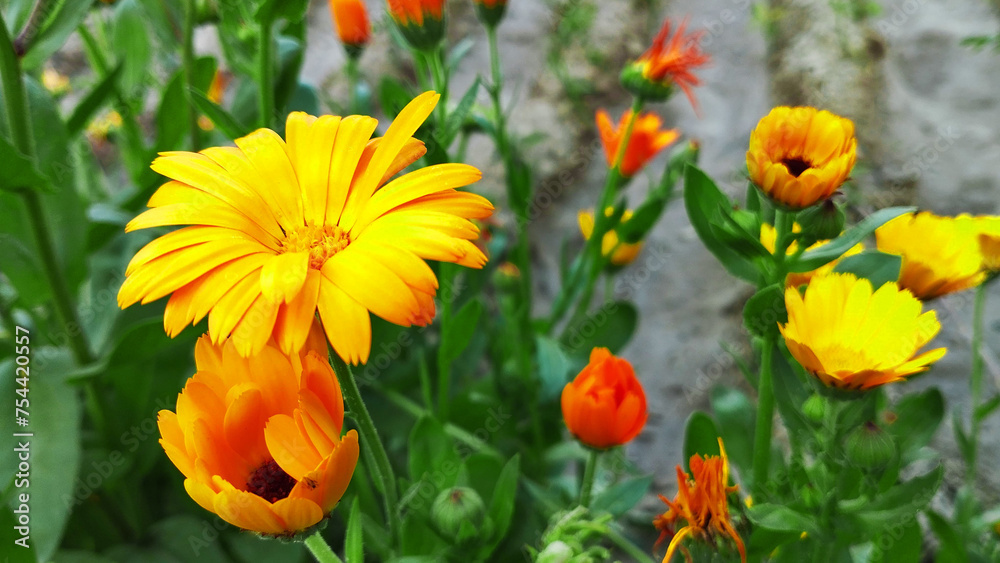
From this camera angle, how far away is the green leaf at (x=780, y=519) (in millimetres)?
572

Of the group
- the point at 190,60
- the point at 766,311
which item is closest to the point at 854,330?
the point at 766,311

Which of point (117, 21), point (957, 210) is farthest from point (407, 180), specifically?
point (957, 210)

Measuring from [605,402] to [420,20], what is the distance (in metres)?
0.48

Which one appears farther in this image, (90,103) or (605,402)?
(90,103)

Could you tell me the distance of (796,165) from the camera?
0.57m

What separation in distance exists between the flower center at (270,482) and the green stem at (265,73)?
50cm

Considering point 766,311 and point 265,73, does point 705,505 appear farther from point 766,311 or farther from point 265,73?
point 265,73

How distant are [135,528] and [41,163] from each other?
0.57m

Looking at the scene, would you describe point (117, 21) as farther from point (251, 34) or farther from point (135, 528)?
point (135, 528)

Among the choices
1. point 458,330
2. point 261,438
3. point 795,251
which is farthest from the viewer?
point 458,330

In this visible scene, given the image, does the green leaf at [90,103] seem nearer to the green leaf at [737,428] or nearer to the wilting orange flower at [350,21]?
the wilting orange flower at [350,21]

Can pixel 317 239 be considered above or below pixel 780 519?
above

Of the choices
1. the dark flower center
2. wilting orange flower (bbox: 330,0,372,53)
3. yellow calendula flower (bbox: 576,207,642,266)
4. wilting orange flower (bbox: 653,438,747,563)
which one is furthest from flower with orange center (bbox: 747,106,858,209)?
wilting orange flower (bbox: 330,0,372,53)

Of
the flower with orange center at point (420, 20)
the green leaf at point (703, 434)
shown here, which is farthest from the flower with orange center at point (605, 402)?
the flower with orange center at point (420, 20)
